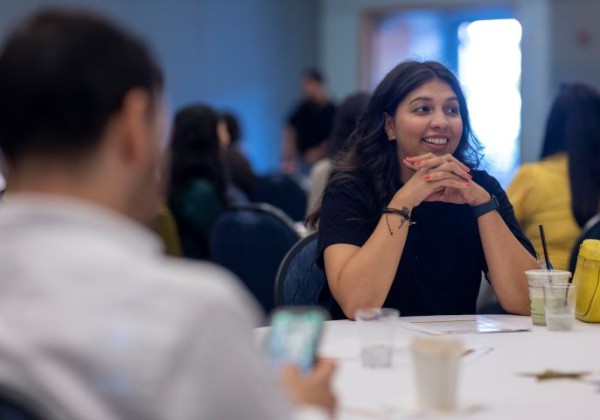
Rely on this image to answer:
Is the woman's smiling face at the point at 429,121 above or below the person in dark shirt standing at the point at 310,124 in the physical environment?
above

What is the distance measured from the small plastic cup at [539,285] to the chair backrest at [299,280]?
1.92 ft

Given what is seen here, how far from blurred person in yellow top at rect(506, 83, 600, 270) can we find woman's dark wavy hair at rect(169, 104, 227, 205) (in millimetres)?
1365

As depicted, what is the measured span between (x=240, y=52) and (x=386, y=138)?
7497 millimetres

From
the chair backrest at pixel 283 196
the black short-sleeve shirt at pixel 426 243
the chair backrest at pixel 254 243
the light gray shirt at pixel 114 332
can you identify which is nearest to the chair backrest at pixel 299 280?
the black short-sleeve shirt at pixel 426 243

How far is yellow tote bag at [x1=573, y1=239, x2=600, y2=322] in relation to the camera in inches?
90.3

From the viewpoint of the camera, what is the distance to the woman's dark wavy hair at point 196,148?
14.5 ft

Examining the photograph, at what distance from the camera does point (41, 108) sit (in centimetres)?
100

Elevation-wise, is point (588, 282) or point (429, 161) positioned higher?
point (429, 161)

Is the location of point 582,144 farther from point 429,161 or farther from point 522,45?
point 522,45

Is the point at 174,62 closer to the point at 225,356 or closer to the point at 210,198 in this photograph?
the point at 210,198

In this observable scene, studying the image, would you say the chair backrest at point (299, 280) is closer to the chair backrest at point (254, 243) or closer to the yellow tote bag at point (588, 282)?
the yellow tote bag at point (588, 282)

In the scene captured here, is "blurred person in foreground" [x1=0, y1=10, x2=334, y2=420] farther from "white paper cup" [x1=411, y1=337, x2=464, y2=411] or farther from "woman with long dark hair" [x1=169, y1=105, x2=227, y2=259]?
"woman with long dark hair" [x1=169, y1=105, x2=227, y2=259]

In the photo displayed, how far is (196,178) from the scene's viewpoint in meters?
4.45

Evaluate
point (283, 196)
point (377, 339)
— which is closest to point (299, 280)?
point (377, 339)
